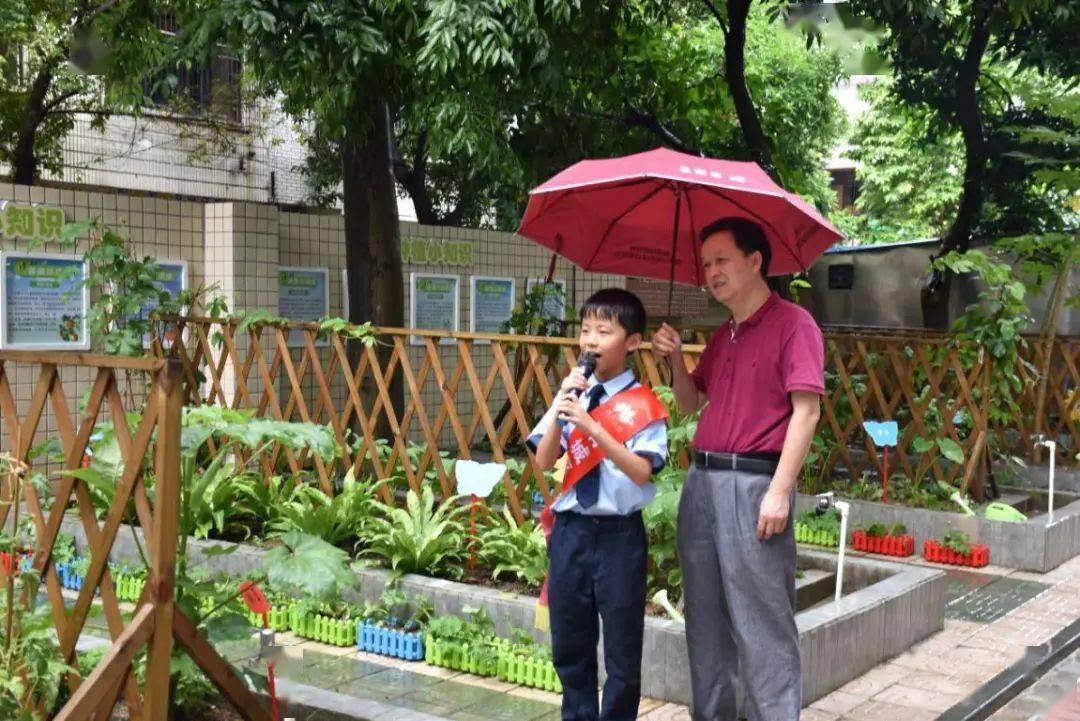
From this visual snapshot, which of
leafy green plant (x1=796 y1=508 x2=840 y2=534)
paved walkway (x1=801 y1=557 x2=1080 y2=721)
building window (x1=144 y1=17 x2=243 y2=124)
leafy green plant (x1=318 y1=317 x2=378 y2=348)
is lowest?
paved walkway (x1=801 y1=557 x2=1080 y2=721)

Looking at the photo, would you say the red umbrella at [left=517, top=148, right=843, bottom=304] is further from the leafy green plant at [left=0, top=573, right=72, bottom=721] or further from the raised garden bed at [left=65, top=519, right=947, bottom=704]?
the leafy green plant at [left=0, top=573, right=72, bottom=721]

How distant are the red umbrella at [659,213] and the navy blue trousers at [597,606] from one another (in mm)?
1108

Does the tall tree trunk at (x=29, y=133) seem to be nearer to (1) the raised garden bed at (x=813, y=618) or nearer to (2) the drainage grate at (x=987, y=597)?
(1) the raised garden bed at (x=813, y=618)

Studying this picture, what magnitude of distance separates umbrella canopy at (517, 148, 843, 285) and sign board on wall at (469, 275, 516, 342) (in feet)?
28.7

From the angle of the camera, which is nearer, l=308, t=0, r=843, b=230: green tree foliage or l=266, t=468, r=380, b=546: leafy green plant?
l=266, t=468, r=380, b=546: leafy green plant

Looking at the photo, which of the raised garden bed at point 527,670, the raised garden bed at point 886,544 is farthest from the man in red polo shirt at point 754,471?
the raised garden bed at point 886,544

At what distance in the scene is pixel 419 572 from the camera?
22.2ft

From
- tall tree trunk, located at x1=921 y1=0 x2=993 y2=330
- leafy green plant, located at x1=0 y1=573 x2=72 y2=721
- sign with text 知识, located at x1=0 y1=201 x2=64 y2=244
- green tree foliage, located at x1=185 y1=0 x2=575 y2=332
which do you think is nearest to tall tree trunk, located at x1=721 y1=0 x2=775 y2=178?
tall tree trunk, located at x1=921 y1=0 x2=993 y2=330

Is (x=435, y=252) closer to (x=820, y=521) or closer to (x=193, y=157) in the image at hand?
(x=820, y=521)

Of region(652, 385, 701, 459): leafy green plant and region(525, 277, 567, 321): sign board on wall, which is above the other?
region(525, 277, 567, 321): sign board on wall

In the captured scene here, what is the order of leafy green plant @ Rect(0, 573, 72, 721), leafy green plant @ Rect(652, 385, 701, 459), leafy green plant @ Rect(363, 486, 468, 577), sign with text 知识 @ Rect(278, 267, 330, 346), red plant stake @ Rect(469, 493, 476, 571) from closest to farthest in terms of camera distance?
leafy green plant @ Rect(0, 573, 72, 721)
leafy green plant @ Rect(652, 385, 701, 459)
leafy green plant @ Rect(363, 486, 468, 577)
red plant stake @ Rect(469, 493, 476, 571)
sign with text 知识 @ Rect(278, 267, 330, 346)

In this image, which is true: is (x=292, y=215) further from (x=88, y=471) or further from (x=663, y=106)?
(x=88, y=471)

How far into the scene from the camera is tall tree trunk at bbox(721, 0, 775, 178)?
12.3 m

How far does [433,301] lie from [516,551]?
6862mm
